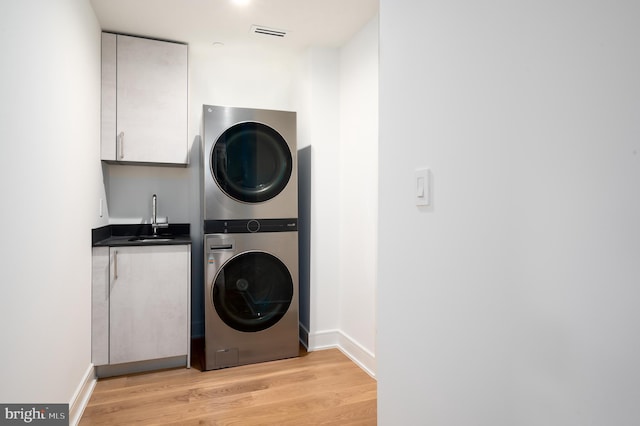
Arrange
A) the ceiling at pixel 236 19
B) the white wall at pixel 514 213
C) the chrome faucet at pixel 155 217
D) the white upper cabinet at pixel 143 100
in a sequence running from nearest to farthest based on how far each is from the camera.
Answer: the white wall at pixel 514 213 < the ceiling at pixel 236 19 < the white upper cabinet at pixel 143 100 < the chrome faucet at pixel 155 217

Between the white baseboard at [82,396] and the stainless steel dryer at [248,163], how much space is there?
119cm

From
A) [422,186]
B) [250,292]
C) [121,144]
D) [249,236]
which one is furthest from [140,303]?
[422,186]

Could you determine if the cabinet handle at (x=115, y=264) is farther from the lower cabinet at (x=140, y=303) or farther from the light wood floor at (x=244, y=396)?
the light wood floor at (x=244, y=396)

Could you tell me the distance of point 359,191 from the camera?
2.84m

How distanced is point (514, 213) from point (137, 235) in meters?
2.97

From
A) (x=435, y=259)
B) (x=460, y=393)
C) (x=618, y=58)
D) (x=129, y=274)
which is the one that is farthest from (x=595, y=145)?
(x=129, y=274)

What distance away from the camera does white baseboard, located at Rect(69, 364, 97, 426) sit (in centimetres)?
196

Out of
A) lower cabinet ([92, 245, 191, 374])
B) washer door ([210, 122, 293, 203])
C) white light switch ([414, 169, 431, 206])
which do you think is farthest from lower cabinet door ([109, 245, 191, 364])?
white light switch ([414, 169, 431, 206])

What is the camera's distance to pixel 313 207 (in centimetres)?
306

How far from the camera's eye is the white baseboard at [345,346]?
8.67ft

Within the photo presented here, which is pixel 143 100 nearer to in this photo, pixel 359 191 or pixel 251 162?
pixel 251 162

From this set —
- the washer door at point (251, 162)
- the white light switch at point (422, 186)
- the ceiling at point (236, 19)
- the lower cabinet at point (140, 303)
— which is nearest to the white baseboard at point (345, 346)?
the lower cabinet at point (140, 303)

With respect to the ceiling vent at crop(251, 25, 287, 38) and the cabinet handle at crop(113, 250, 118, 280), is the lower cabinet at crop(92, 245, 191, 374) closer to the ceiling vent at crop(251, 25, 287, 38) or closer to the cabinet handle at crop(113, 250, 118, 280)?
the cabinet handle at crop(113, 250, 118, 280)

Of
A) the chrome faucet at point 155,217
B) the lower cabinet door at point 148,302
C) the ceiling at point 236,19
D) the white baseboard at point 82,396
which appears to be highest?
the ceiling at point 236,19
